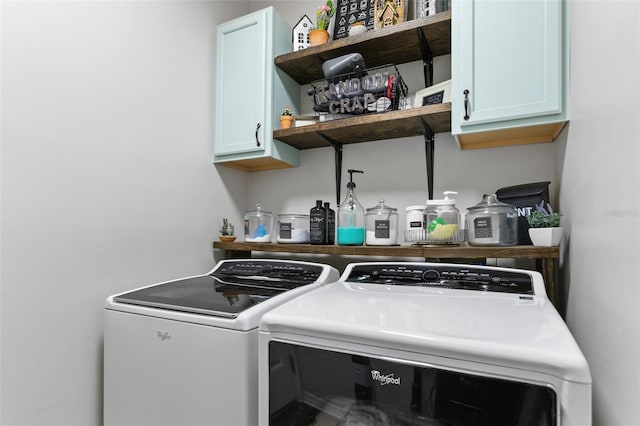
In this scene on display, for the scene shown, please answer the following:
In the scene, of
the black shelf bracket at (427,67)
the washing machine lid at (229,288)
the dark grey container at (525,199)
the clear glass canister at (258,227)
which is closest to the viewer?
the washing machine lid at (229,288)

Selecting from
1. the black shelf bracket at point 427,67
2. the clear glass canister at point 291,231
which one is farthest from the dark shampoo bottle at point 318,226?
the black shelf bracket at point 427,67

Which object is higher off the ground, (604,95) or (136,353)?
(604,95)

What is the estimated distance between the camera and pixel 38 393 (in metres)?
1.30

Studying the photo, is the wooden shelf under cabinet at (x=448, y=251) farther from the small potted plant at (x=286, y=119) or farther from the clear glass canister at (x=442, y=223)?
the small potted plant at (x=286, y=119)

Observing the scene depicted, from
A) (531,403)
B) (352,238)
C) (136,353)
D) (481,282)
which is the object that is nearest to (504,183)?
(481,282)

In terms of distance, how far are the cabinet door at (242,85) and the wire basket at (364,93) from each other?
1.21 feet

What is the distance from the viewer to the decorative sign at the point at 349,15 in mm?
1868

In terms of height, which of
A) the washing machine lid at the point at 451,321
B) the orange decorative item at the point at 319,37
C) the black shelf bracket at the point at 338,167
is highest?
the orange decorative item at the point at 319,37

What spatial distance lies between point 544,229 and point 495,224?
0.55 ft

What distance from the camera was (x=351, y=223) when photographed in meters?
1.84

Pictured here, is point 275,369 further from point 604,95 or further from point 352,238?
point 604,95

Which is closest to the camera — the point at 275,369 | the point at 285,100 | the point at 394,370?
the point at 394,370

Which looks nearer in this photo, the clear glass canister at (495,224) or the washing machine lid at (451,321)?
the washing machine lid at (451,321)

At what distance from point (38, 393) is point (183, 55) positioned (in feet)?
Answer: 5.58
